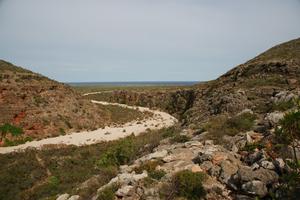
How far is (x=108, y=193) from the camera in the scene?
996cm

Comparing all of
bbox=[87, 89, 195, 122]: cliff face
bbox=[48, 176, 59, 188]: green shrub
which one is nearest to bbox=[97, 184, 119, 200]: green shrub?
bbox=[48, 176, 59, 188]: green shrub

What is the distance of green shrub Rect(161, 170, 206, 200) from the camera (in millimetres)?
9594

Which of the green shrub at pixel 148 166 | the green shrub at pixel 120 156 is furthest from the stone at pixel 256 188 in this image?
the green shrub at pixel 120 156

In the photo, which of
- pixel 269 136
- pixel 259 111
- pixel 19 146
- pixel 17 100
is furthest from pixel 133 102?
pixel 269 136

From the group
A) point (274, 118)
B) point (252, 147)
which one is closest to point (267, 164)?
point (252, 147)

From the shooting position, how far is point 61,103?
127 feet

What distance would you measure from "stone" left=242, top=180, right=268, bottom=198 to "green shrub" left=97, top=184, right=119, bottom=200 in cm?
419

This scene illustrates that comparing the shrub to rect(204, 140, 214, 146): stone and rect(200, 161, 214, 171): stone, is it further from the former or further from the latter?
rect(204, 140, 214, 146): stone

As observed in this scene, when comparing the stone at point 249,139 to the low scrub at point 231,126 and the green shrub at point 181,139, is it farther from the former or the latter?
the green shrub at point 181,139

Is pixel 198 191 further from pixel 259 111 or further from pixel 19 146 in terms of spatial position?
pixel 19 146

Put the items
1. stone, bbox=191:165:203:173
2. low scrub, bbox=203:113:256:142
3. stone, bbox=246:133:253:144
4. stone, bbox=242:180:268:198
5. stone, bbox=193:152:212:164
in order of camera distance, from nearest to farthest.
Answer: stone, bbox=242:180:268:198
stone, bbox=191:165:203:173
stone, bbox=193:152:212:164
stone, bbox=246:133:253:144
low scrub, bbox=203:113:256:142

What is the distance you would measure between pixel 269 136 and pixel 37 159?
1747 cm

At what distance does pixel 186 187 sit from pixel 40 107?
2943 centimetres

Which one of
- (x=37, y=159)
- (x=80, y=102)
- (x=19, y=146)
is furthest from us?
(x=80, y=102)
